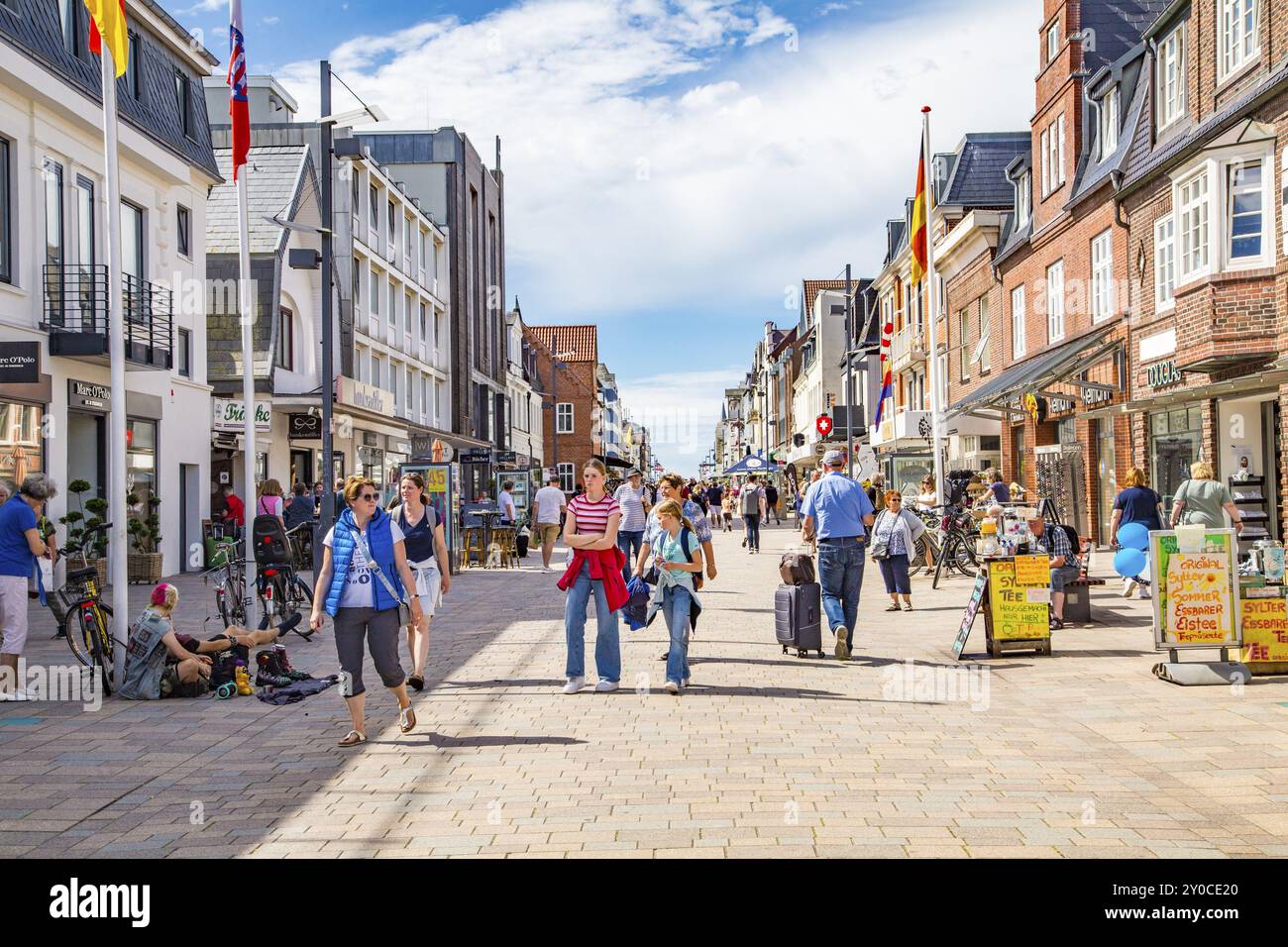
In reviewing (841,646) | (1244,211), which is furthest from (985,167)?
(841,646)

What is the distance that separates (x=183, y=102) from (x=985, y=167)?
69.0 ft

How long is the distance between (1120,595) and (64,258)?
16157mm

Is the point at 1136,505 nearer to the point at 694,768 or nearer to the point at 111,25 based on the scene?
the point at 694,768

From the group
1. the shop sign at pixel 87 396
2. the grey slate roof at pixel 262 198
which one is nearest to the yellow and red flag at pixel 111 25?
the shop sign at pixel 87 396

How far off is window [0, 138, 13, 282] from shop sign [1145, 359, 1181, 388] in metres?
16.9

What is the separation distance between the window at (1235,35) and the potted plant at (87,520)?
55.6ft

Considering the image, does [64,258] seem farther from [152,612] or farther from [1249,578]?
[1249,578]

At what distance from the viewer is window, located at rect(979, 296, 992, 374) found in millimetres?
30391

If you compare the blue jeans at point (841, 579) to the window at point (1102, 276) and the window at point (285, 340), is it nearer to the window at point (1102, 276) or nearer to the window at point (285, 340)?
the window at point (1102, 276)

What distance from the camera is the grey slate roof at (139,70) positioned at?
16.5 meters

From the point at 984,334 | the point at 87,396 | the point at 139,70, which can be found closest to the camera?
the point at 87,396

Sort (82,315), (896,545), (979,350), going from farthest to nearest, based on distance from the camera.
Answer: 1. (979,350)
2. (82,315)
3. (896,545)

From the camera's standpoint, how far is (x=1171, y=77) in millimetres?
18828
